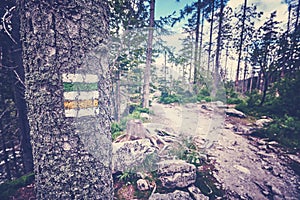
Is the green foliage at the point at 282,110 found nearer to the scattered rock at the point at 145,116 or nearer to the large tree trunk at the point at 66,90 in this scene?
the scattered rock at the point at 145,116

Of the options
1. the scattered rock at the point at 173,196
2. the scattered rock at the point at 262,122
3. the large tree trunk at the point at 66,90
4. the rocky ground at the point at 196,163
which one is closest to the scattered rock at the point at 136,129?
the rocky ground at the point at 196,163

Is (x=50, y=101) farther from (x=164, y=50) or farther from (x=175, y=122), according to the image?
(x=175, y=122)

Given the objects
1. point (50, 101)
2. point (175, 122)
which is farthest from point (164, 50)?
point (50, 101)

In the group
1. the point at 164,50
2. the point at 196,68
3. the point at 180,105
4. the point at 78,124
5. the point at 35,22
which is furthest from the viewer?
the point at 196,68

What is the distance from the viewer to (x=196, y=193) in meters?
1.86

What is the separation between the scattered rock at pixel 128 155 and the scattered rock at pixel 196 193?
0.74 m

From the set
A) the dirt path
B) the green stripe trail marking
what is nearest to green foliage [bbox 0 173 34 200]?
the green stripe trail marking

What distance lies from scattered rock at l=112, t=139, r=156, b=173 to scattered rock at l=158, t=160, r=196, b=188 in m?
0.36

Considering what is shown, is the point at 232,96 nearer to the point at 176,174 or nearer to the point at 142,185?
the point at 176,174

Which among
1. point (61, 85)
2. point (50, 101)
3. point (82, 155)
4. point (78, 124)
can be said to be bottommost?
point (82, 155)

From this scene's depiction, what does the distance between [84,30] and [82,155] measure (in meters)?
0.85

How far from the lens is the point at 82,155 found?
1.06 metres

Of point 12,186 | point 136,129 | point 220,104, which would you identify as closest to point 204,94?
point 220,104

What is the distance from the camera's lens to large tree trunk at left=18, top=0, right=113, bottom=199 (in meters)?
0.94
